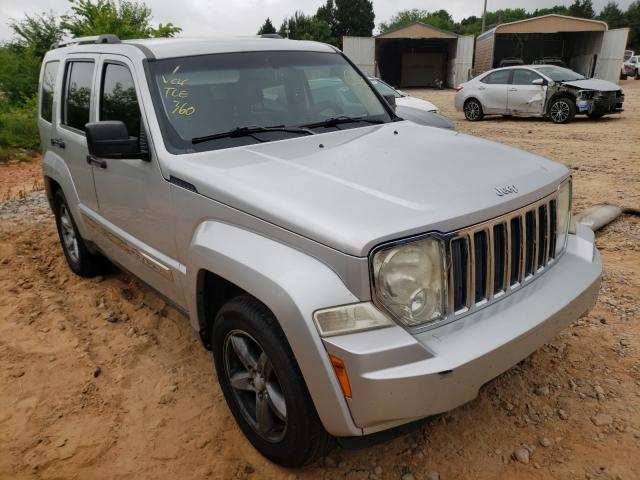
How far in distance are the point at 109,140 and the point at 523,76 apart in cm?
1300

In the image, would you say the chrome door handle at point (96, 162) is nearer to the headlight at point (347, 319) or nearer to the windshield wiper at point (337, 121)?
the windshield wiper at point (337, 121)

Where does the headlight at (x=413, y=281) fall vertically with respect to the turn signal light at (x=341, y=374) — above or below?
above

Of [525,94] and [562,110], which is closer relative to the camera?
[562,110]

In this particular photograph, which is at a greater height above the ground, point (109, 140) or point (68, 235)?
point (109, 140)

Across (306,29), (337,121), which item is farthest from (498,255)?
(306,29)

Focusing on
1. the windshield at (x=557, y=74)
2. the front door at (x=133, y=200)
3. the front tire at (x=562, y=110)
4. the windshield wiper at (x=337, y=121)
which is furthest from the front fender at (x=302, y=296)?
the windshield at (x=557, y=74)

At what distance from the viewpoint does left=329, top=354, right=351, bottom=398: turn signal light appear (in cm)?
187

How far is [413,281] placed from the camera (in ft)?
6.53

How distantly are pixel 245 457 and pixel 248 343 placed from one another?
0.61m

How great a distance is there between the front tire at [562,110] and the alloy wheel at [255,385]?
12743 millimetres

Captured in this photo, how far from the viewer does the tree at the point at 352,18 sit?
73812 mm

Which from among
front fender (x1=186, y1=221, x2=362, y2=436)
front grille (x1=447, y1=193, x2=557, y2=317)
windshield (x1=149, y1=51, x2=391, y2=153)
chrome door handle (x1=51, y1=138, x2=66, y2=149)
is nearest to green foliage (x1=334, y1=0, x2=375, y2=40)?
chrome door handle (x1=51, y1=138, x2=66, y2=149)

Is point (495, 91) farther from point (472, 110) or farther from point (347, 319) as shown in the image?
point (347, 319)

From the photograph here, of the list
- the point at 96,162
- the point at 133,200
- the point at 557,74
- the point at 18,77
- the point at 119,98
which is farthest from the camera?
the point at 18,77
